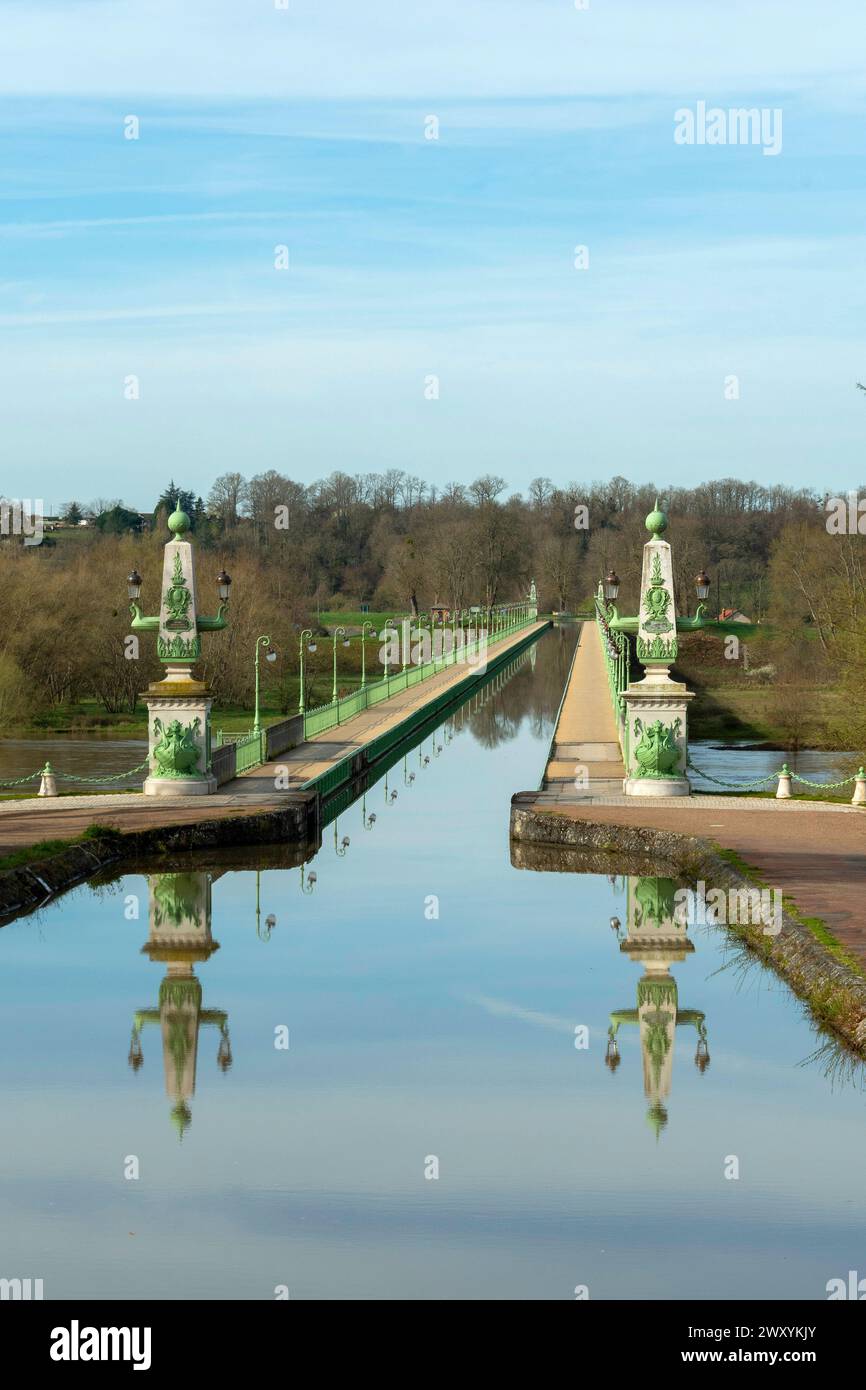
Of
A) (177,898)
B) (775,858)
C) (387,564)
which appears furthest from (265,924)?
(387,564)

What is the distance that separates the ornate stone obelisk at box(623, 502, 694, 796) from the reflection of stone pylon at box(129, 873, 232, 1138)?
784 centimetres

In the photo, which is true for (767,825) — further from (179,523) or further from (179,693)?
(179,523)

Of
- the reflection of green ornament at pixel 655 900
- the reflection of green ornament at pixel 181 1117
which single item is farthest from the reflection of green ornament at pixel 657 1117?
the reflection of green ornament at pixel 655 900

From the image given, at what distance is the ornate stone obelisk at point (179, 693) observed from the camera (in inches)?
1042

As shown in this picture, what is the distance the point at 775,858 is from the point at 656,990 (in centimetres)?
463

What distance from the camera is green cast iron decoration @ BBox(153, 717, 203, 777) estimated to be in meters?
26.7

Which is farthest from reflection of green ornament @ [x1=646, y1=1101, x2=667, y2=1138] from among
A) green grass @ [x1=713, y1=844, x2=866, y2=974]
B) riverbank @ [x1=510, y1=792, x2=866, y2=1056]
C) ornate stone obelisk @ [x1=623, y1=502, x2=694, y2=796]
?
ornate stone obelisk @ [x1=623, y1=502, x2=694, y2=796]

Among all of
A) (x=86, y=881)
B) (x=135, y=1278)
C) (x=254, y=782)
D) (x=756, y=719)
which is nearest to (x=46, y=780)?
(x=254, y=782)

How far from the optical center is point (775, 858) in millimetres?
20422

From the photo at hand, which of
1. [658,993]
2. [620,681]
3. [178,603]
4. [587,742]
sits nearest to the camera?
[658,993]

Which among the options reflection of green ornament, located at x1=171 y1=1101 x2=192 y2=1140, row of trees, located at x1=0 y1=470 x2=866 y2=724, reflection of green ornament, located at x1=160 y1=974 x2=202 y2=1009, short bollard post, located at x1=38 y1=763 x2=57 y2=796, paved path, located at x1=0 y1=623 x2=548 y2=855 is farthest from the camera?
row of trees, located at x1=0 y1=470 x2=866 y2=724

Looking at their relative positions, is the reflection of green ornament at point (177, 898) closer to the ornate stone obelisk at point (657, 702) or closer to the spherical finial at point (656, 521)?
the ornate stone obelisk at point (657, 702)

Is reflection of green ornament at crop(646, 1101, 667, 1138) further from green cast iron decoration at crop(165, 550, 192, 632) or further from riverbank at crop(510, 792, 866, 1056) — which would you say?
green cast iron decoration at crop(165, 550, 192, 632)

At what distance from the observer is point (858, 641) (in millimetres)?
31859
